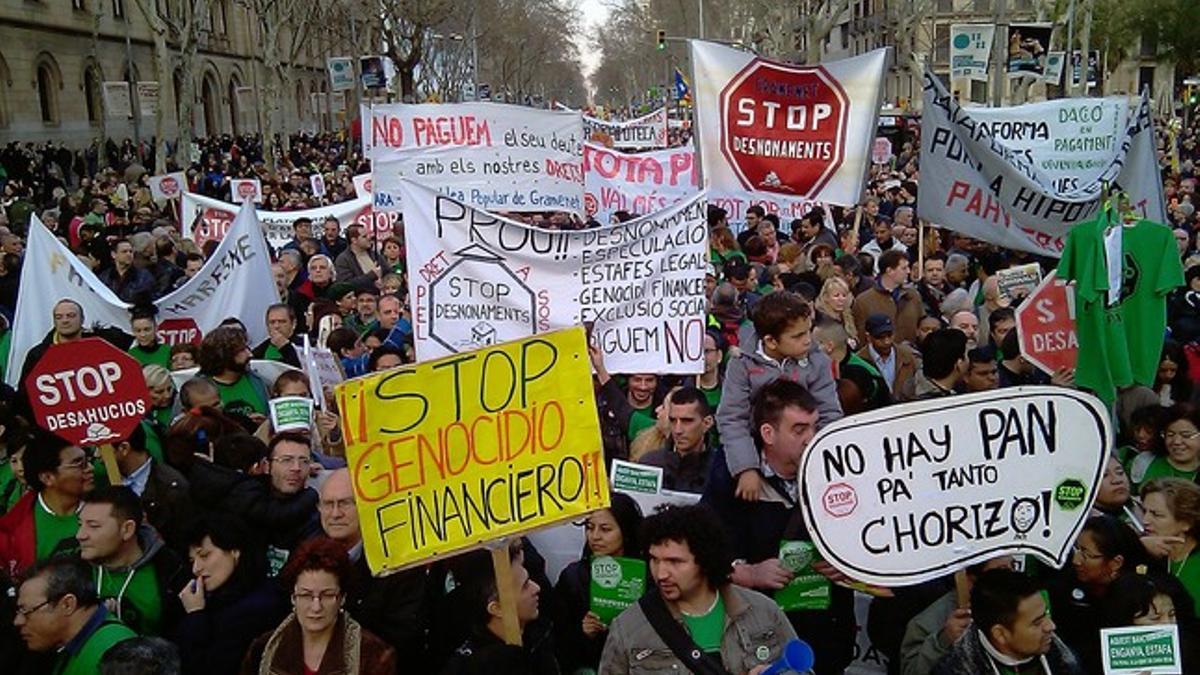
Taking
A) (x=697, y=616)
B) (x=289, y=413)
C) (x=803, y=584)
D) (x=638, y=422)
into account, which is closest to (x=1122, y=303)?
(x=638, y=422)

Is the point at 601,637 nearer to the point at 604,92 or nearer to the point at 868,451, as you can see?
the point at 868,451

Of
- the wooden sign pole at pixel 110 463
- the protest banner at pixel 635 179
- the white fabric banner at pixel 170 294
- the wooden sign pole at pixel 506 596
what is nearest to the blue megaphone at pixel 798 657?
the wooden sign pole at pixel 506 596

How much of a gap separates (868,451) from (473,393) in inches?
52.3

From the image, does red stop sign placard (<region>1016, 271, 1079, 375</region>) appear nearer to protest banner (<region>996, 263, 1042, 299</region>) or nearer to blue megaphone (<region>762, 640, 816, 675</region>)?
protest banner (<region>996, 263, 1042, 299</region>)

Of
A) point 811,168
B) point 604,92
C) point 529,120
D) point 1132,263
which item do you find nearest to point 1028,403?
point 1132,263

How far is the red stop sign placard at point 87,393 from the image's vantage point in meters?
5.23

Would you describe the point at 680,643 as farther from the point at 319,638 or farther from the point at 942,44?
the point at 942,44

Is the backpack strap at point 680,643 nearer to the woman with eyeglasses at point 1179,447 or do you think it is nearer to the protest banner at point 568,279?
the woman with eyeglasses at point 1179,447

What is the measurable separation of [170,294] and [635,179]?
6435 mm

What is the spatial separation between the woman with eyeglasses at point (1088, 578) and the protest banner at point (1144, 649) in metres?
0.52

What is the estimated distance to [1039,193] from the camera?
29.4 ft

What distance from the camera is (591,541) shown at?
4.43 m

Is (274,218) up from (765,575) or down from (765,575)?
up

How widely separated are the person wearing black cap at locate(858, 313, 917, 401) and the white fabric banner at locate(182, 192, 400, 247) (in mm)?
6353
